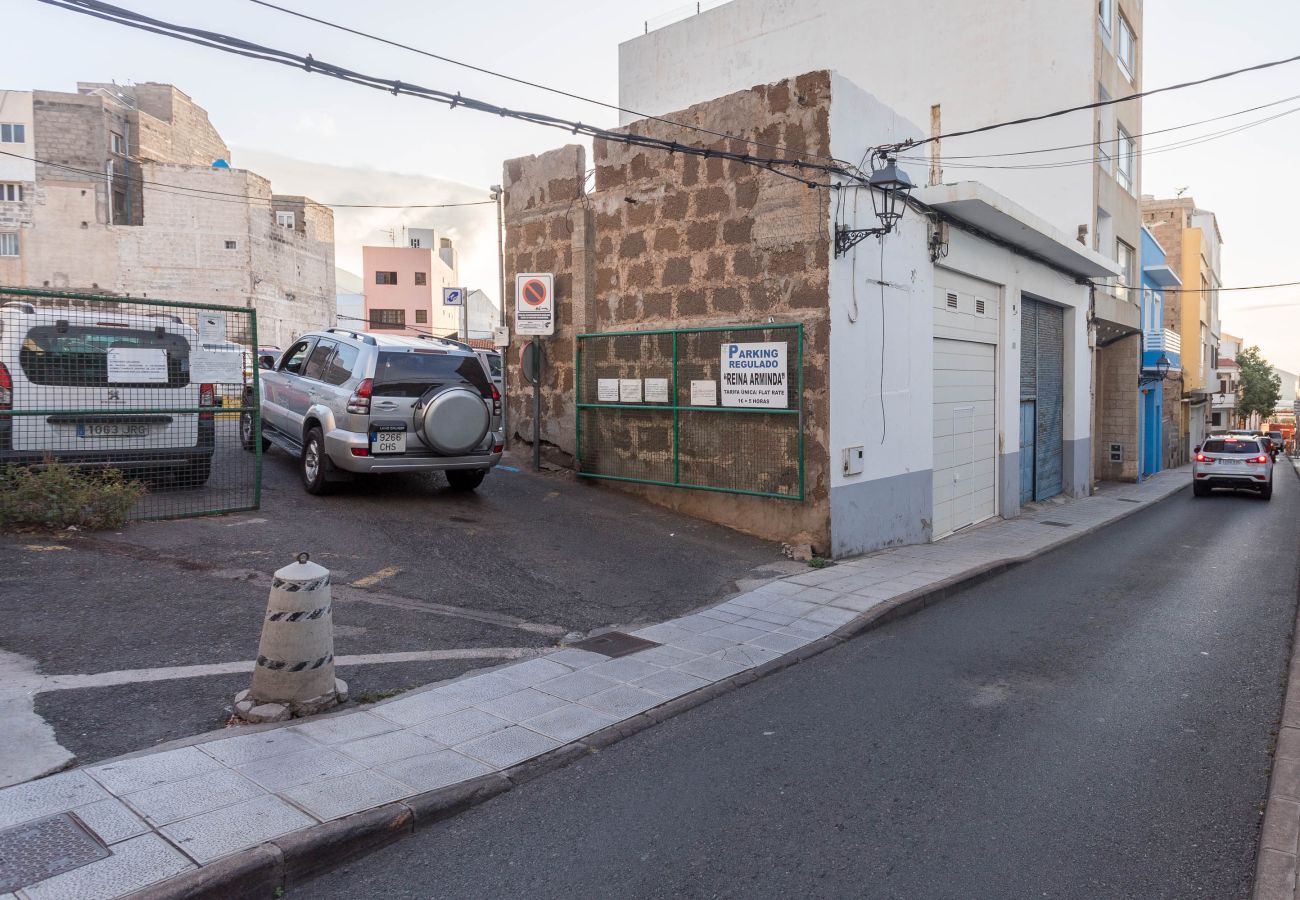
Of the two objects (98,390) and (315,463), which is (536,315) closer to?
(315,463)

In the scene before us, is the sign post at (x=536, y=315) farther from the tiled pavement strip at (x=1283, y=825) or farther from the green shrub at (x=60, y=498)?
the tiled pavement strip at (x=1283, y=825)

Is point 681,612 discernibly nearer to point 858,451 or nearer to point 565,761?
point 565,761

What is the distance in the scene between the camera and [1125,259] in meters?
27.1

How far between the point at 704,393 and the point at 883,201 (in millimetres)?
3487

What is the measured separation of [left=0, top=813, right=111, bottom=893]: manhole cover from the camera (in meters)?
3.22

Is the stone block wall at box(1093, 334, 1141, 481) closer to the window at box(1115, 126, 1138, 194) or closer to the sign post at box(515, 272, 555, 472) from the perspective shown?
the window at box(1115, 126, 1138, 194)

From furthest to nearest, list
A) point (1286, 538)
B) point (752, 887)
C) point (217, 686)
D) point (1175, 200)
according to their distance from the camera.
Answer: point (1175, 200) → point (1286, 538) → point (217, 686) → point (752, 887)

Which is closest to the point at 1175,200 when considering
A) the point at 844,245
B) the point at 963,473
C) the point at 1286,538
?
the point at 1286,538

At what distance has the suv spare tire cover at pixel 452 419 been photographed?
9961 millimetres

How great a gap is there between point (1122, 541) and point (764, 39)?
55.8ft

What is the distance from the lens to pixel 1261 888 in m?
3.59

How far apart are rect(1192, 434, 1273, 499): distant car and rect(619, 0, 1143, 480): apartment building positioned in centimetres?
436

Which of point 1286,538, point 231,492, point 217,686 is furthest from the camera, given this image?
point 1286,538

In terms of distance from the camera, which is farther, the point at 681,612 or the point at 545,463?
the point at 545,463
